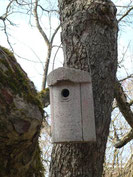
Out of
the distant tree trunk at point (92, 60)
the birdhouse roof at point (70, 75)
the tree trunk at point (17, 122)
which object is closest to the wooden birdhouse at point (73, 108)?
the birdhouse roof at point (70, 75)

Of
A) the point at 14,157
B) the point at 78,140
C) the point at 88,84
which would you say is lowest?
the point at 14,157

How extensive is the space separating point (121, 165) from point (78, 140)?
3.54 meters

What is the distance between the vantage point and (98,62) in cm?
306

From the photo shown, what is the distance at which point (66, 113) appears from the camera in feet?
9.03

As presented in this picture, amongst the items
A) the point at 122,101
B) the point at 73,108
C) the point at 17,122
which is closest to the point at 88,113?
the point at 73,108

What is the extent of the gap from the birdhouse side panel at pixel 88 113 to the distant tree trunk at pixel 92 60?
19 cm

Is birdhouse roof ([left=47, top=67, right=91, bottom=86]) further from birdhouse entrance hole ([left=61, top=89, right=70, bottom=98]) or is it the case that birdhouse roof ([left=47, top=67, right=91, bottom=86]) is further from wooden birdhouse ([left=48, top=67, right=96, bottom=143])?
birdhouse entrance hole ([left=61, top=89, right=70, bottom=98])

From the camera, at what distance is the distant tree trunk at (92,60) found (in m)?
2.85

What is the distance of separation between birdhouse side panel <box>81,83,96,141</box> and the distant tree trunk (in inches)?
7.7

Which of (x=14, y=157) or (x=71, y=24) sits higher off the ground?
(x=71, y=24)

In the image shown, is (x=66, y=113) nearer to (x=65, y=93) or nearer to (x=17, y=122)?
(x=65, y=93)

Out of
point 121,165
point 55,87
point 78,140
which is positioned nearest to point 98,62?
point 55,87

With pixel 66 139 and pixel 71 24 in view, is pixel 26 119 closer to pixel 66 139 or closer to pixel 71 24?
pixel 66 139

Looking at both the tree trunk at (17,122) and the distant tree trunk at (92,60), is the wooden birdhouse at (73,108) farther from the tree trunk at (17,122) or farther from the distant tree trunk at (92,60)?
the tree trunk at (17,122)
